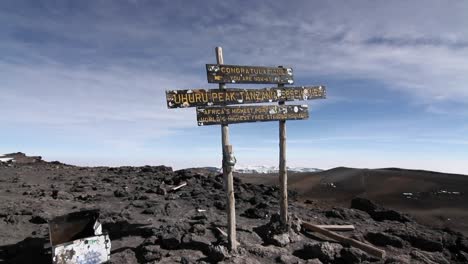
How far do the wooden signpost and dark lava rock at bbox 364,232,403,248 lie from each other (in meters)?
2.58

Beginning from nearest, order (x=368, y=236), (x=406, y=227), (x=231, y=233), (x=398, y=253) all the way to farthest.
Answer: (x=231, y=233) < (x=398, y=253) < (x=368, y=236) < (x=406, y=227)

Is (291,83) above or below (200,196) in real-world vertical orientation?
above

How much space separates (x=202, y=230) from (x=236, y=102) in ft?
10.2

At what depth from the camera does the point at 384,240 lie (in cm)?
971

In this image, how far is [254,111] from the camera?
8562mm

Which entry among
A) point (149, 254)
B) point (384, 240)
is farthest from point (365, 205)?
point (149, 254)

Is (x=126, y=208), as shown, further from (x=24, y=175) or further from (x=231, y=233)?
(x=24, y=175)

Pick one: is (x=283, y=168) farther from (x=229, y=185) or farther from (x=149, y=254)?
(x=149, y=254)

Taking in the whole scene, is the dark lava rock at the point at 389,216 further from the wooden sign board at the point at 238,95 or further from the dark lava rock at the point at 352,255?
the wooden sign board at the point at 238,95

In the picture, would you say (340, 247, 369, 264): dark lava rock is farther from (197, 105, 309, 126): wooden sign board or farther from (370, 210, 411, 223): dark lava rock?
(370, 210, 411, 223): dark lava rock

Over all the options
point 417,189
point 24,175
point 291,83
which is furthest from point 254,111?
point 24,175

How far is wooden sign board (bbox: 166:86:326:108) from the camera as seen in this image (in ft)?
24.6

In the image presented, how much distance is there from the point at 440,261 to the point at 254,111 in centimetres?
564

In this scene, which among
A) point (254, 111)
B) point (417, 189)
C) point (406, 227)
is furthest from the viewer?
point (417, 189)
